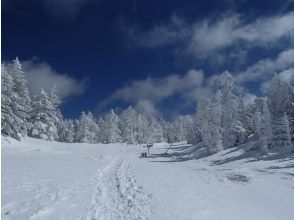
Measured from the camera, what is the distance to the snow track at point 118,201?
50.5 ft

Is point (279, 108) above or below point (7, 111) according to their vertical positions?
below

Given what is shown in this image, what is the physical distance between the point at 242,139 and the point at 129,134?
219 feet

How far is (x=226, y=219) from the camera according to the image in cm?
1609

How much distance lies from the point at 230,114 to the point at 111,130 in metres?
64.7

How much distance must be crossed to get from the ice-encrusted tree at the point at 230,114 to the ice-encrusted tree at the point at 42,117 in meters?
35.2

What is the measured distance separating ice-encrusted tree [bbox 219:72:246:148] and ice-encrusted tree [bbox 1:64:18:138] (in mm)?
34028

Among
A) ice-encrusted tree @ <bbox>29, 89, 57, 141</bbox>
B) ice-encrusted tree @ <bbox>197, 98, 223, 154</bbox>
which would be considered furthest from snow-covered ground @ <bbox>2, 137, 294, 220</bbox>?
ice-encrusted tree @ <bbox>29, 89, 57, 141</bbox>

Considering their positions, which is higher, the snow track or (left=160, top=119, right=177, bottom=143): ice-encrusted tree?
(left=160, top=119, right=177, bottom=143): ice-encrusted tree

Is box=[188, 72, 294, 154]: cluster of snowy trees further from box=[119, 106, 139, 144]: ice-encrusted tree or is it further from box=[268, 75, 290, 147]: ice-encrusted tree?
box=[119, 106, 139, 144]: ice-encrusted tree

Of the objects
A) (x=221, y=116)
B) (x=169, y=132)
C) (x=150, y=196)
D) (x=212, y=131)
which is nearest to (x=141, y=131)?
(x=169, y=132)

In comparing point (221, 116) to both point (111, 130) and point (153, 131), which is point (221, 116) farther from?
point (153, 131)

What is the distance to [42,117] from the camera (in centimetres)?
7606

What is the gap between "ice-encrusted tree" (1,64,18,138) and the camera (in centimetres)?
5334

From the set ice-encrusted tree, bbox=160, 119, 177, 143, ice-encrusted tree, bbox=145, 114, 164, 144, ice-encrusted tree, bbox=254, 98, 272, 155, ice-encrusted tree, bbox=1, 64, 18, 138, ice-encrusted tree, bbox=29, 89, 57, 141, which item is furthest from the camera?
ice-encrusted tree, bbox=160, 119, 177, 143
